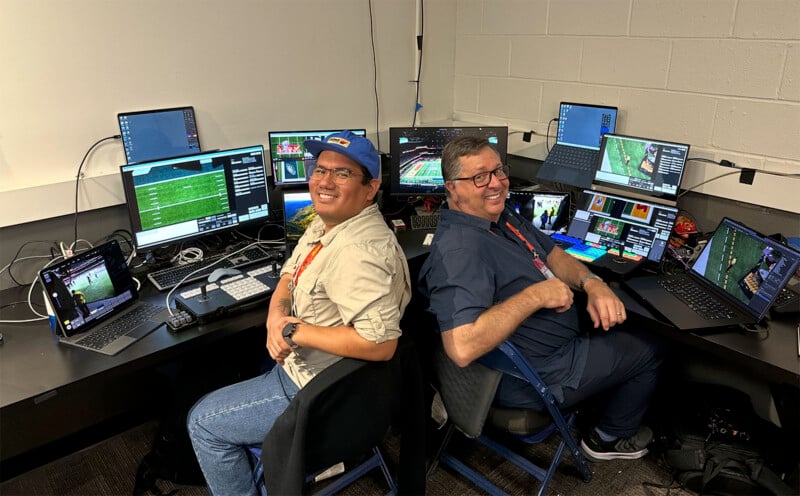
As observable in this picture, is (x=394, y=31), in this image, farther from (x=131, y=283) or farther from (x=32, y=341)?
(x=32, y=341)

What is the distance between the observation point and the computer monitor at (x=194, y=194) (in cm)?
215

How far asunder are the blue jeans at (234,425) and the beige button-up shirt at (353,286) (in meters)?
0.08

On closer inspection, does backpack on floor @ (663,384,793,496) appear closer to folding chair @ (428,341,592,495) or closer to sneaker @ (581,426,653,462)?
sneaker @ (581,426,653,462)

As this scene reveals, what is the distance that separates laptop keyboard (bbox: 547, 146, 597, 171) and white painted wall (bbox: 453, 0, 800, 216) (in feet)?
0.66

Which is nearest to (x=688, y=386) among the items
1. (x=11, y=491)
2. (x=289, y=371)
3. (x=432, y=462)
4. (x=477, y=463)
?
(x=477, y=463)

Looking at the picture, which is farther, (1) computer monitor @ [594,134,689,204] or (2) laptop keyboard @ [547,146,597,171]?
(2) laptop keyboard @ [547,146,597,171]

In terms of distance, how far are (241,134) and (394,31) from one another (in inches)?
44.6

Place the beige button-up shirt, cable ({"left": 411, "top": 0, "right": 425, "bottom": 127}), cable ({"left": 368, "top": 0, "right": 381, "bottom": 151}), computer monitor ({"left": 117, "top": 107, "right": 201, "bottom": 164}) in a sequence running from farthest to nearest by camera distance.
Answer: cable ({"left": 411, "top": 0, "right": 425, "bottom": 127}) → cable ({"left": 368, "top": 0, "right": 381, "bottom": 151}) → computer monitor ({"left": 117, "top": 107, "right": 201, "bottom": 164}) → the beige button-up shirt

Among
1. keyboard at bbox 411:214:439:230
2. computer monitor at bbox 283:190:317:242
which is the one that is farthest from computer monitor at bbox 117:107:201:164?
keyboard at bbox 411:214:439:230

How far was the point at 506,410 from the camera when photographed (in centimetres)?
181

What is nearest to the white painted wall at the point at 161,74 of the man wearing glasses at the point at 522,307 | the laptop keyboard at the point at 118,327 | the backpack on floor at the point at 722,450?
the laptop keyboard at the point at 118,327

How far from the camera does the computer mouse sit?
6.79ft

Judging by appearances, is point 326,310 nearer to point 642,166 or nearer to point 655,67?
point 642,166

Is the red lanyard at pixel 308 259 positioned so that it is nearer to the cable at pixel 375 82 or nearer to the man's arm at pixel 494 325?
the man's arm at pixel 494 325
